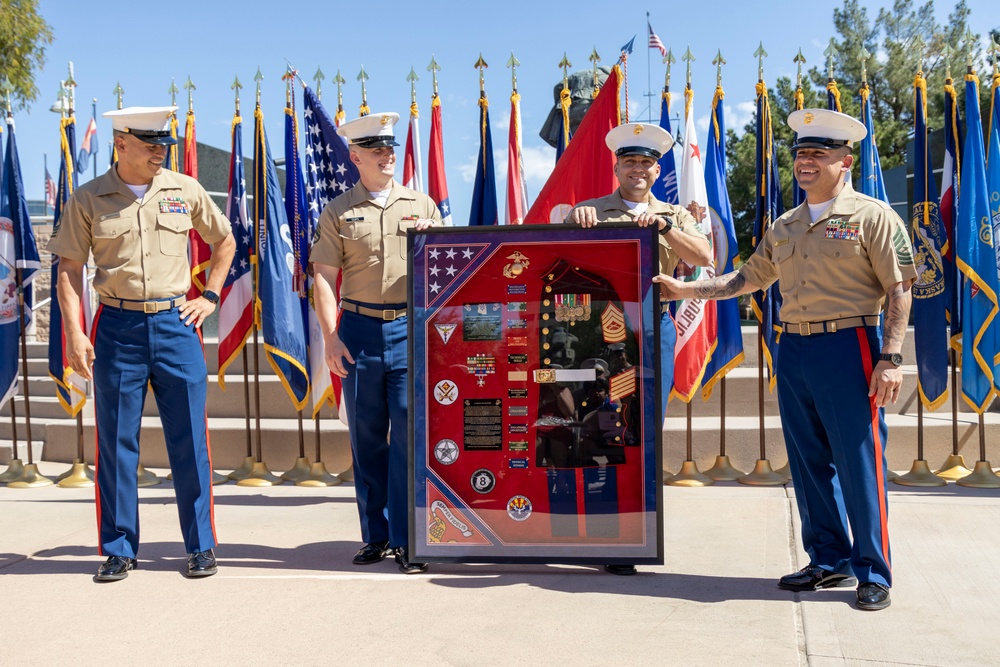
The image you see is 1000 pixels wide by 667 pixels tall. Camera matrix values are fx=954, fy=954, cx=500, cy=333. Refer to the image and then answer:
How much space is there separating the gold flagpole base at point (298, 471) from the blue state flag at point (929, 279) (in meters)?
4.13

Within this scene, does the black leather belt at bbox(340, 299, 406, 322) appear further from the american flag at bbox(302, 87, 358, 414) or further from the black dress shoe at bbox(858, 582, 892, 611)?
the black dress shoe at bbox(858, 582, 892, 611)

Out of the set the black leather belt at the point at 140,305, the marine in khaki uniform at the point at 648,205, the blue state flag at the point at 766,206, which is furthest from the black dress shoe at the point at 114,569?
the blue state flag at the point at 766,206

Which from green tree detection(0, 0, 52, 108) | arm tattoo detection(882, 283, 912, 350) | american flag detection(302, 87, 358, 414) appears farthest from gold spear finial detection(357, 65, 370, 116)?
green tree detection(0, 0, 52, 108)

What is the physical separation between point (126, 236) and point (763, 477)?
4.17m

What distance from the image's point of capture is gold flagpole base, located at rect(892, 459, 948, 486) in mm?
5973

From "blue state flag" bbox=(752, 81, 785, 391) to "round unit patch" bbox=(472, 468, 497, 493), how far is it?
8.98 ft

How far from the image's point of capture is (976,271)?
5852 millimetres

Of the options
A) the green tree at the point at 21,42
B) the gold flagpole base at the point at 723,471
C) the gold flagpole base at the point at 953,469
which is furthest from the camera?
the green tree at the point at 21,42

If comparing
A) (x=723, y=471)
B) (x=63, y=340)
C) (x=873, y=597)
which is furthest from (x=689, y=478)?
(x=63, y=340)

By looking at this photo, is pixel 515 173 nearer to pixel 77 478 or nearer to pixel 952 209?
pixel 952 209

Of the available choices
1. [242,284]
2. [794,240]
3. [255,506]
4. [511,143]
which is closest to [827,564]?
[794,240]

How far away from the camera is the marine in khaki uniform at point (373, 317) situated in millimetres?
4352

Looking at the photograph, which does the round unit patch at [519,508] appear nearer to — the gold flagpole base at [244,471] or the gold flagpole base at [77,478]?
the gold flagpole base at [244,471]

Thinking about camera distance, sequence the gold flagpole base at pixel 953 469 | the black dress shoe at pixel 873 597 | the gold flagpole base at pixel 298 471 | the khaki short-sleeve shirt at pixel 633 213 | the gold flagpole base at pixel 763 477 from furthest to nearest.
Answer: the gold flagpole base at pixel 298 471
the gold flagpole base at pixel 763 477
the gold flagpole base at pixel 953 469
the khaki short-sleeve shirt at pixel 633 213
the black dress shoe at pixel 873 597
